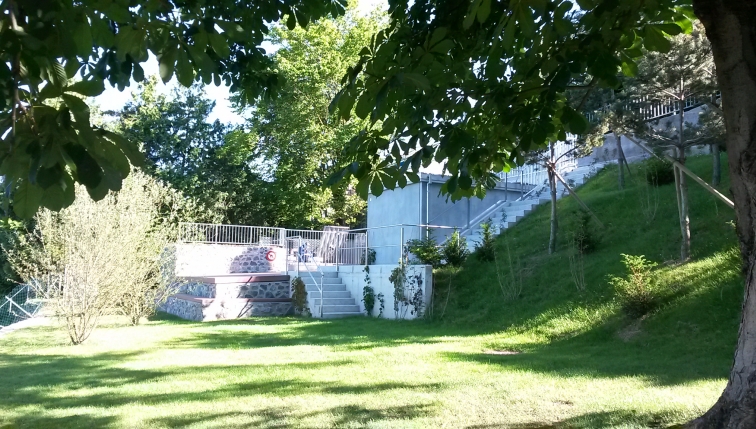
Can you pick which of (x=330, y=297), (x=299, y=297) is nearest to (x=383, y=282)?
(x=330, y=297)

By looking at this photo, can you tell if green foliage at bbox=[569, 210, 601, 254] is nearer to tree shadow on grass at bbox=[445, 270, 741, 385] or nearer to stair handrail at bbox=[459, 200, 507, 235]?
tree shadow on grass at bbox=[445, 270, 741, 385]

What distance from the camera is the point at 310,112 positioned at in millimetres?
31047

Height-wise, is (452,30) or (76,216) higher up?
(452,30)

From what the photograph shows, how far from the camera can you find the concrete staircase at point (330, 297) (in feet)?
59.3

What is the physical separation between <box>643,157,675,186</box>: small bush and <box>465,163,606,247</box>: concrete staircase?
3.24m

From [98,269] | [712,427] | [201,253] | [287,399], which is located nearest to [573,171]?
[201,253]

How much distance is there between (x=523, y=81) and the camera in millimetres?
5031

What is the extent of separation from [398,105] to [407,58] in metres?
0.37

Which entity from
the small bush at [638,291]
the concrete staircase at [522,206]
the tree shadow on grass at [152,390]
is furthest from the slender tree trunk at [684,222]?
the concrete staircase at [522,206]

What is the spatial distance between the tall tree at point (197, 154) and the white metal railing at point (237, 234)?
19.9ft

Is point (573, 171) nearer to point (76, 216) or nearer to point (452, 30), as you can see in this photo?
point (76, 216)

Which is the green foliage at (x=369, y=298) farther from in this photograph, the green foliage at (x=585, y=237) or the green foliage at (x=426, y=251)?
the green foliage at (x=585, y=237)

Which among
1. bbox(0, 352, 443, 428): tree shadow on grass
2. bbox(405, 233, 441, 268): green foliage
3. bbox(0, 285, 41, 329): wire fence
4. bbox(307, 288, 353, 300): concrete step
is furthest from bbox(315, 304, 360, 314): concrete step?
bbox(0, 285, 41, 329): wire fence

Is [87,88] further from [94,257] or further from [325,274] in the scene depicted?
[325,274]
